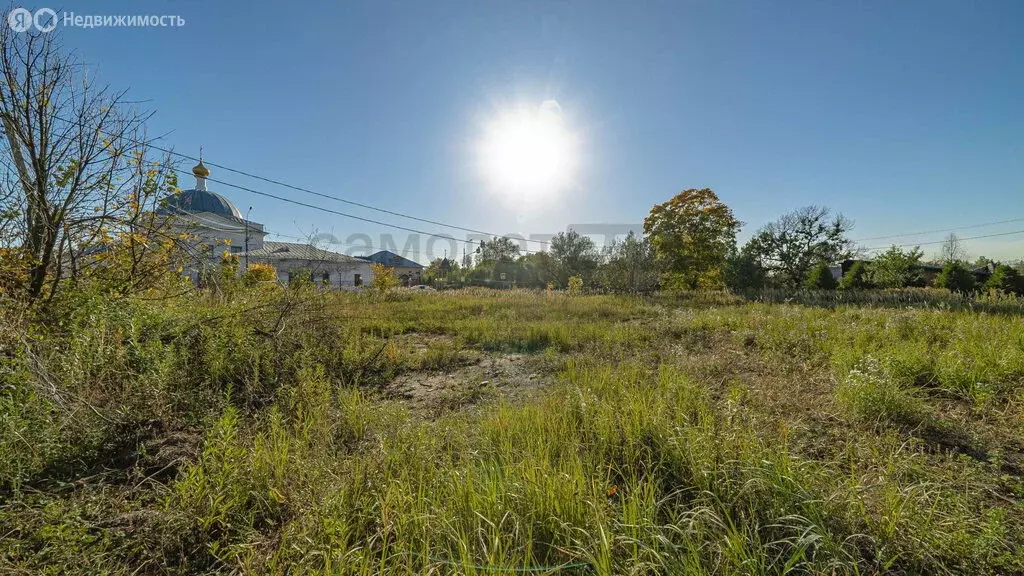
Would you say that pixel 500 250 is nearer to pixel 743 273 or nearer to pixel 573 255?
pixel 573 255

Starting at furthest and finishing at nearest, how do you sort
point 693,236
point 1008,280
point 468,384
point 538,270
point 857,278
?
point 538,270 → point 857,278 → point 1008,280 → point 693,236 → point 468,384

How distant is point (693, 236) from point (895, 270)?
54.7ft

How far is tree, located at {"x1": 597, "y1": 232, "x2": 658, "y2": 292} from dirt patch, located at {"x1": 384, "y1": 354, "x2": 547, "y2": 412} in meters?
18.7

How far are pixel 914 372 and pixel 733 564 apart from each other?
3.96 m

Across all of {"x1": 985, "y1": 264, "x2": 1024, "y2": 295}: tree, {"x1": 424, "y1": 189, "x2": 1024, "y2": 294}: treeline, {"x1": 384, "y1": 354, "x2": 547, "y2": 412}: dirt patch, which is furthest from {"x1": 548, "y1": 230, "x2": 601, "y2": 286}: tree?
{"x1": 384, "y1": 354, "x2": 547, "y2": 412}: dirt patch

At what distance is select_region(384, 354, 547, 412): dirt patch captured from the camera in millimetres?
3539

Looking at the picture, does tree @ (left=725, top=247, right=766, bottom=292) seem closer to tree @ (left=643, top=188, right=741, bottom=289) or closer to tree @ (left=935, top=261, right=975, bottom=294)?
tree @ (left=643, top=188, right=741, bottom=289)

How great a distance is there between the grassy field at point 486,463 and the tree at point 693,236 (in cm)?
1706

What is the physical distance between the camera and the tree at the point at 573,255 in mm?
35938

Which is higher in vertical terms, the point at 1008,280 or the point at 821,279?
the point at 821,279

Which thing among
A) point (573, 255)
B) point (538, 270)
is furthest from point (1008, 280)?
point (538, 270)

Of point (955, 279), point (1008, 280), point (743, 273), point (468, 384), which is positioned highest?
point (743, 273)

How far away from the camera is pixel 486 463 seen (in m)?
2.12

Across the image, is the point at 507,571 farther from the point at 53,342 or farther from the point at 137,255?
the point at 137,255
